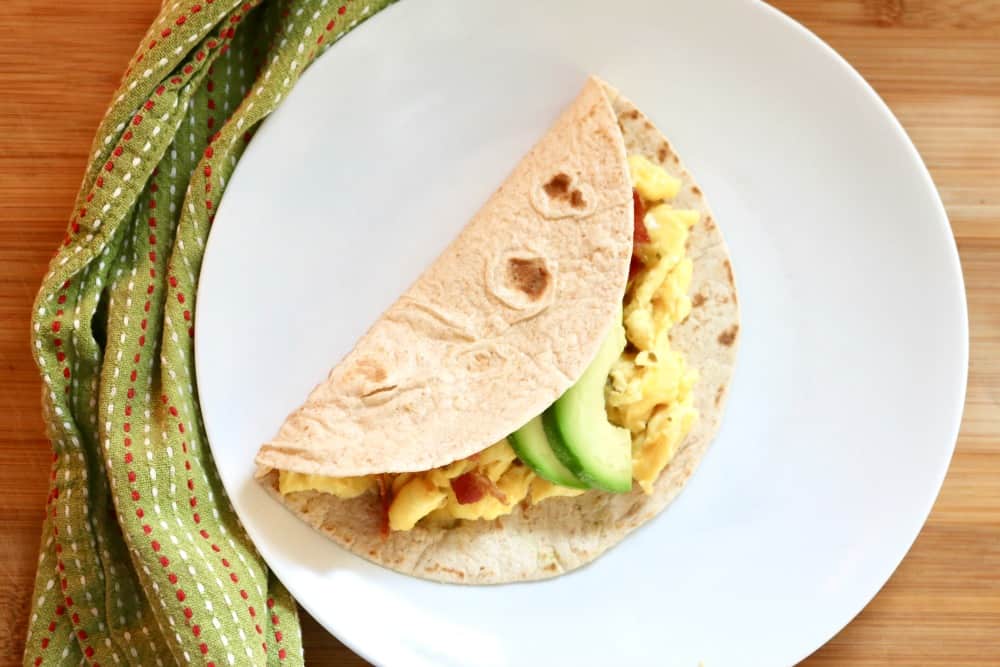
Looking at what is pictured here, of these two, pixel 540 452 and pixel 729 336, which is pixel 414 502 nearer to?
pixel 540 452

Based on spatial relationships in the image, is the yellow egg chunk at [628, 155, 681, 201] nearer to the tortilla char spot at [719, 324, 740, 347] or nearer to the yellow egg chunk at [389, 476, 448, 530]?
the tortilla char spot at [719, 324, 740, 347]

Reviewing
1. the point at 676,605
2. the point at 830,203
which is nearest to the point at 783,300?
the point at 830,203

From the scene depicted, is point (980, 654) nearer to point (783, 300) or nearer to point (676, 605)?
point (676, 605)

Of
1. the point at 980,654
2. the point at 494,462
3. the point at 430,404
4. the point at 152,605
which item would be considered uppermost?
the point at 430,404

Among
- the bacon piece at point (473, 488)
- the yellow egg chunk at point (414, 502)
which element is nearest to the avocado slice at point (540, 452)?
the bacon piece at point (473, 488)

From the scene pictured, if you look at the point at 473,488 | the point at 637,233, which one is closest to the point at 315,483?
the point at 473,488
